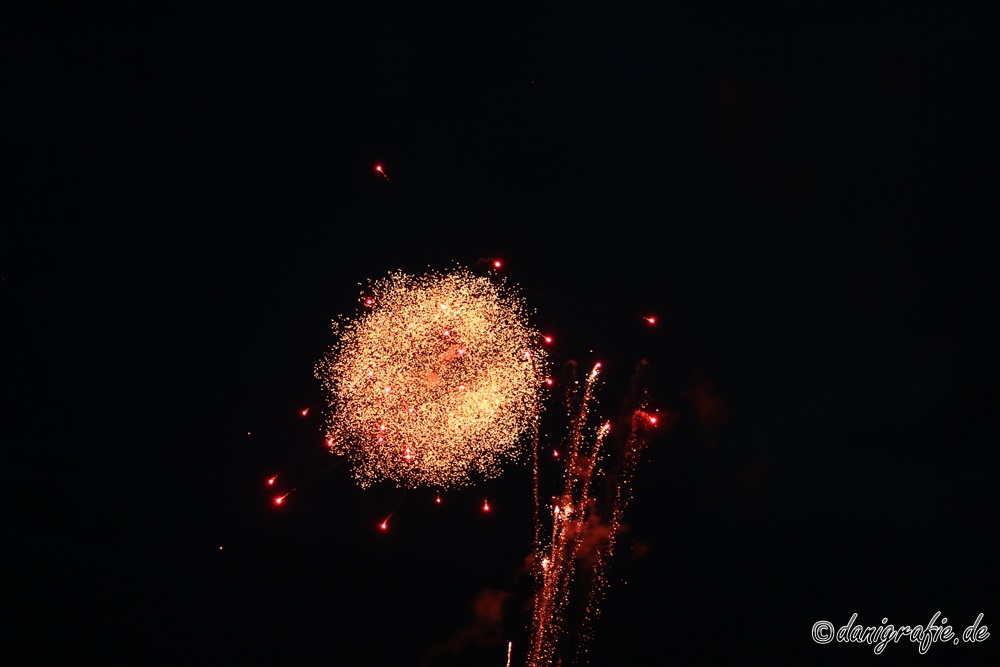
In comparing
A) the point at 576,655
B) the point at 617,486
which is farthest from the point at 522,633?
the point at 617,486

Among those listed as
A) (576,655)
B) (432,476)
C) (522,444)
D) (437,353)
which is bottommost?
(576,655)

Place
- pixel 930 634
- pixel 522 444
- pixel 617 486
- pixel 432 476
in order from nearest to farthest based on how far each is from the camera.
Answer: pixel 432 476 → pixel 522 444 → pixel 617 486 → pixel 930 634

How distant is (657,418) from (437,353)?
19.5 ft

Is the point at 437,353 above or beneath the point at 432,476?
above

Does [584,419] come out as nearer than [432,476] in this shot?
No

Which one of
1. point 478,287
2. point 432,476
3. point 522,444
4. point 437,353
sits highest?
point 478,287

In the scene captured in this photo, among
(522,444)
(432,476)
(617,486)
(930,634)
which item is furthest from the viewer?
(930,634)

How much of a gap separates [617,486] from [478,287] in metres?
5.52

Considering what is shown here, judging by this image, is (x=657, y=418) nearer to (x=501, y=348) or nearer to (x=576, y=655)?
(x=501, y=348)

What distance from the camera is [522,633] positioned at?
16.5 m

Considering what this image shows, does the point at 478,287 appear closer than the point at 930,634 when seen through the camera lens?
Yes

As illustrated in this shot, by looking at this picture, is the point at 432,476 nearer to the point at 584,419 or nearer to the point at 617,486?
the point at 584,419

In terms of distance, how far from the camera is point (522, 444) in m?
12.8

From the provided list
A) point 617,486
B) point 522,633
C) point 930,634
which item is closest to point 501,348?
point 617,486
